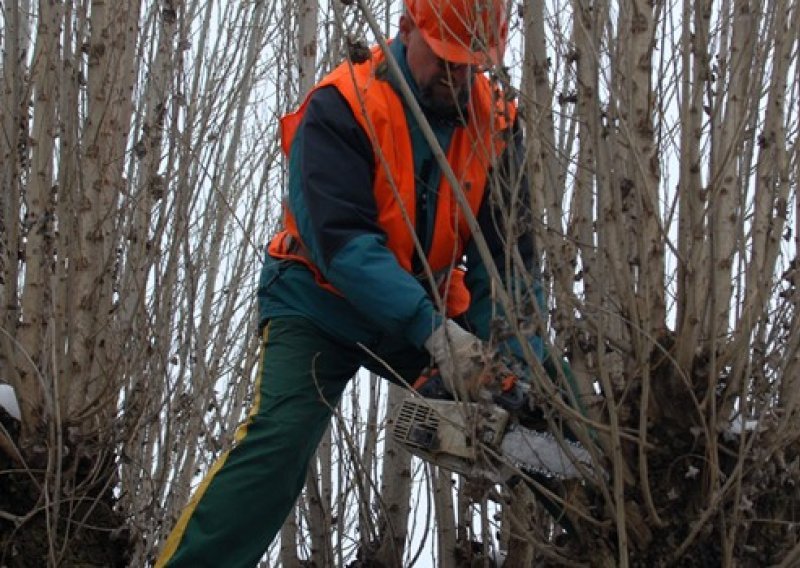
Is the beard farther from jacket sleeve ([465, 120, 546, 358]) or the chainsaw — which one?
the chainsaw

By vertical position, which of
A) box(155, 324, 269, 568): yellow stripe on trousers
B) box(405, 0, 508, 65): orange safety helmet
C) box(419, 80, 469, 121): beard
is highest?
box(405, 0, 508, 65): orange safety helmet

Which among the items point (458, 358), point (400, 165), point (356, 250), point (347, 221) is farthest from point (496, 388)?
point (400, 165)

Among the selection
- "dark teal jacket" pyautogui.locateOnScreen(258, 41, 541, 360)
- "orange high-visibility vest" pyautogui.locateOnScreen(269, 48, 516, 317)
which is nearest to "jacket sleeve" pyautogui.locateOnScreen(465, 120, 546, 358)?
"dark teal jacket" pyautogui.locateOnScreen(258, 41, 541, 360)

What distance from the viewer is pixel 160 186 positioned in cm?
571

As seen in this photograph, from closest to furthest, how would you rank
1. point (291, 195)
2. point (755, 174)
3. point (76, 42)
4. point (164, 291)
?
point (755, 174) < point (291, 195) < point (76, 42) < point (164, 291)

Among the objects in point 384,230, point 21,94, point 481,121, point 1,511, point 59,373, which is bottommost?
point 1,511

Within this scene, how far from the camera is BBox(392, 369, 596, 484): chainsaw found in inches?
149

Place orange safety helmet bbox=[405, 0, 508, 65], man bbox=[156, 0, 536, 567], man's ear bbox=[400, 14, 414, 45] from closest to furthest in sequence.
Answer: orange safety helmet bbox=[405, 0, 508, 65] < man bbox=[156, 0, 536, 567] < man's ear bbox=[400, 14, 414, 45]

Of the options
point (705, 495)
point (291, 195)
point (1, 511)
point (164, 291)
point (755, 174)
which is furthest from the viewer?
point (164, 291)

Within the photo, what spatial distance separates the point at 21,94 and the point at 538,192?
256 cm

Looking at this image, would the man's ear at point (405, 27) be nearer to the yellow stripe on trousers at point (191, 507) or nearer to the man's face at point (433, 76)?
the man's face at point (433, 76)

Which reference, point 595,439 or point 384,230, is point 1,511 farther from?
point 595,439

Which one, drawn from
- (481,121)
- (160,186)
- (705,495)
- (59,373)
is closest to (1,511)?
(59,373)

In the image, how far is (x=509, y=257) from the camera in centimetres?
372
